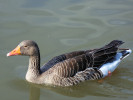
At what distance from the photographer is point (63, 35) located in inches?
Result: 464

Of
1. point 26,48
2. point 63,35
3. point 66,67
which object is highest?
point 63,35

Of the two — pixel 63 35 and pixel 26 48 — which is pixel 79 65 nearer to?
pixel 26 48

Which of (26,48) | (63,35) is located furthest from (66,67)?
(63,35)

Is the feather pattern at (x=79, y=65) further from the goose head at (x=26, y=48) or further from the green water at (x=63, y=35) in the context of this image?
the goose head at (x=26, y=48)

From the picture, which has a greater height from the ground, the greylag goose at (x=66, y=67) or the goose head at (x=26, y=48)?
the goose head at (x=26, y=48)

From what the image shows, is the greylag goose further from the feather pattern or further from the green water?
the green water

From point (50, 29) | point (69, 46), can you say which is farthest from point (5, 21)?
point (69, 46)

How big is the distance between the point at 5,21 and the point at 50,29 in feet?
6.63

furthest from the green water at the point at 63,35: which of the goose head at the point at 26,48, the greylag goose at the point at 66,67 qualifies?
the goose head at the point at 26,48

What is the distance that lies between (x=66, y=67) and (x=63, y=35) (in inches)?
127

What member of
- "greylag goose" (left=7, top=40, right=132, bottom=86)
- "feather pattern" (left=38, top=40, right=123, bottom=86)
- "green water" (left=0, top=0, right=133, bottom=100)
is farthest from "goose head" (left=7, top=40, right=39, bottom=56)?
"green water" (left=0, top=0, right=133, bottom=100)

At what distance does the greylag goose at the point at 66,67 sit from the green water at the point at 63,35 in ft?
0.73

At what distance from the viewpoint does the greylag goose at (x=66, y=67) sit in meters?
8.73

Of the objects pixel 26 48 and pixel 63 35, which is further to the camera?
pixel 63 35
